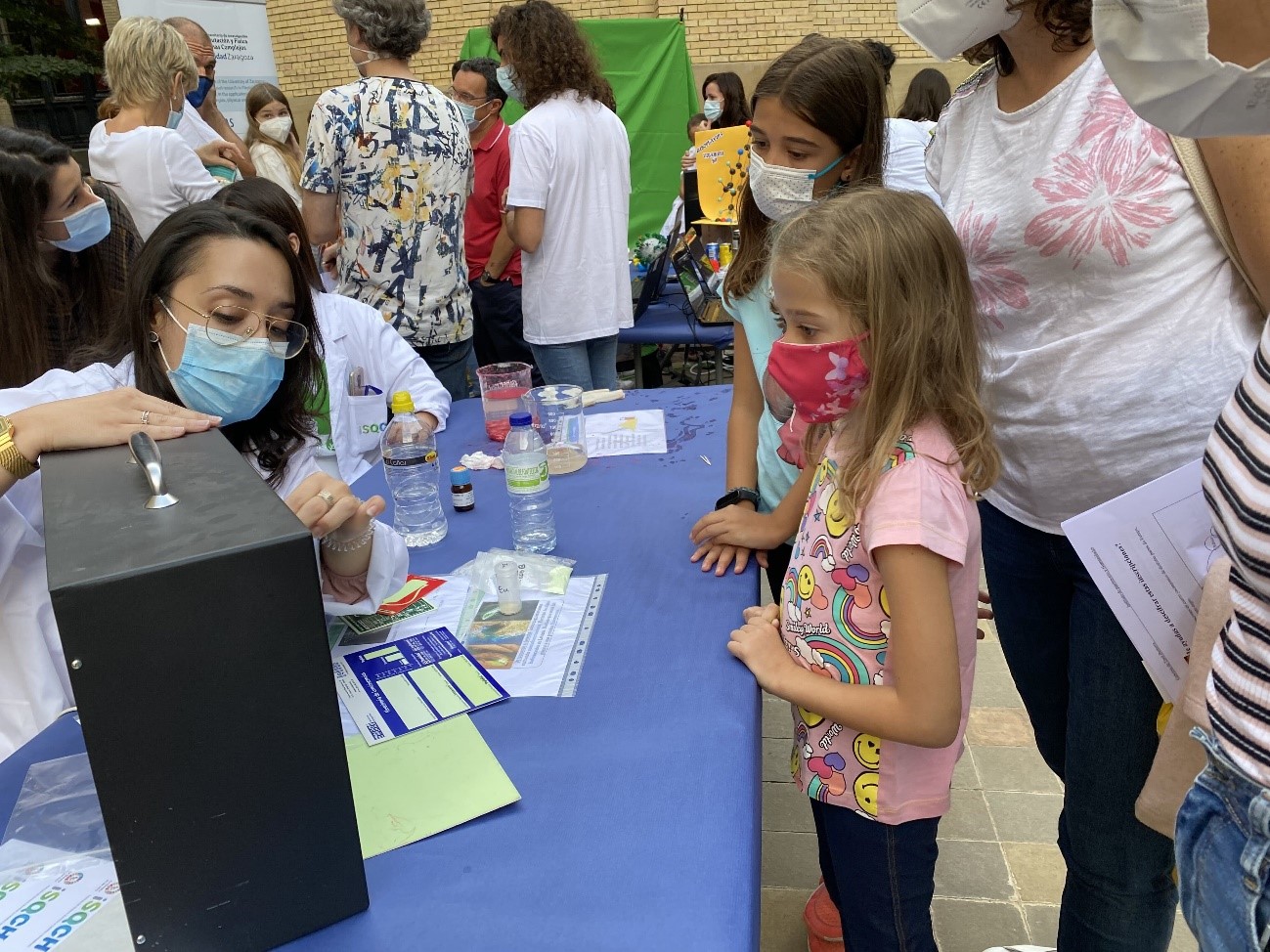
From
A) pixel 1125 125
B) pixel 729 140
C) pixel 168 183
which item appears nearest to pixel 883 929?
pixel 1125 125

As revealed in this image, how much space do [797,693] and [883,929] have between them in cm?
41

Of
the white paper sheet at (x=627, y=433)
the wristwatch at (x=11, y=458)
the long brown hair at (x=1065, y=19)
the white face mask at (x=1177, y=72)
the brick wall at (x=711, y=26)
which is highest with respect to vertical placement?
the brick wall at (x=711, y=26)

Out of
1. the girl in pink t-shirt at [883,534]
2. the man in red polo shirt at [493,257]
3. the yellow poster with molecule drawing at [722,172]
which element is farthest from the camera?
the yellow poster with molecule drawing at [722,172]

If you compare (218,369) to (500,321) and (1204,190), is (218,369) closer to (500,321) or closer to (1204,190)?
(1204,190)

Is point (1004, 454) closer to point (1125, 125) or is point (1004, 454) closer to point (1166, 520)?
point (1166, 520)

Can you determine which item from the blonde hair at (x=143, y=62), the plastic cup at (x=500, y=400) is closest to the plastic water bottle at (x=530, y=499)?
the plastic cup at (x=500, y=400)

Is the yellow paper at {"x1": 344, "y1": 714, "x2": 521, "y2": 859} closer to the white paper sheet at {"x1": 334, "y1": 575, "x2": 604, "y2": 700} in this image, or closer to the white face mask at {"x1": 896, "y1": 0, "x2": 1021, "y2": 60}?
the white paper sheet at {"x1": 334, "y1": 575, "x2": 604, "y2": 700}

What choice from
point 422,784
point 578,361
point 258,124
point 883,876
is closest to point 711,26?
point 258,124

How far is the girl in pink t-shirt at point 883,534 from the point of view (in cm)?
110

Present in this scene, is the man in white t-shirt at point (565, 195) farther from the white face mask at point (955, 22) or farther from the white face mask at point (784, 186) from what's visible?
the white face mask at point (955, 22)

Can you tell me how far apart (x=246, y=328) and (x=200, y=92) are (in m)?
3.61

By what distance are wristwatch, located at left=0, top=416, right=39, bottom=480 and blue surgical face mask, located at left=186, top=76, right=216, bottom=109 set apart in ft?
12.7

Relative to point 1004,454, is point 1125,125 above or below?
above

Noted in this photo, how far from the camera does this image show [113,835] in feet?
2.34
